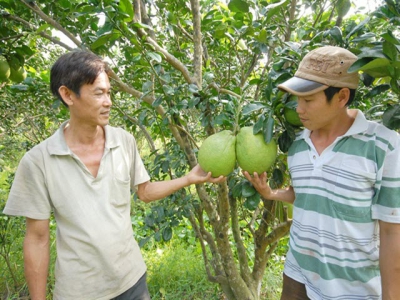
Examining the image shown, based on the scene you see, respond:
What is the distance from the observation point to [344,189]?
1144mm

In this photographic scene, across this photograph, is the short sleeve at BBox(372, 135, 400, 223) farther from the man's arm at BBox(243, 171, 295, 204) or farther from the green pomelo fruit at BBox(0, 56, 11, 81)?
the green pomelo fruit at BBox(0, 56, 11, 81)

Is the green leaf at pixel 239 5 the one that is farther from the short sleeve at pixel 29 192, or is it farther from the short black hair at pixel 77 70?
the short sleeve at pixel 29 192

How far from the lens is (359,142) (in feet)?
3.75

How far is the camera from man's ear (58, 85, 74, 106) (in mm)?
1331

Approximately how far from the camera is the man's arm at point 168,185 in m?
1.44

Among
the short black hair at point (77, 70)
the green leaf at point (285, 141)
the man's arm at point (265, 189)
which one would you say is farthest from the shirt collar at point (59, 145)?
the green leaf at point (285, 141)

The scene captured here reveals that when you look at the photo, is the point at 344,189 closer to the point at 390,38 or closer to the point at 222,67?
the point at 390,38

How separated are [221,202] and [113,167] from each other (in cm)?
64

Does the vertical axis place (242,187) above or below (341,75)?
below

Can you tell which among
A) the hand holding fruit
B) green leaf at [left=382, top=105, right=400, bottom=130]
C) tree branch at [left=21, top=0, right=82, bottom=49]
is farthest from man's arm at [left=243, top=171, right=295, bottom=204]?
tree branch at [left=21, top=0, right=82, bottom=49]

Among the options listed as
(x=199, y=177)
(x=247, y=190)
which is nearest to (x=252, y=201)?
(x=247, y=190)

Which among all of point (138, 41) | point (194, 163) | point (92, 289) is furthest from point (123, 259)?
point (138, 41)

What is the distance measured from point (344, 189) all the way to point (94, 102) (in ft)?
3.29

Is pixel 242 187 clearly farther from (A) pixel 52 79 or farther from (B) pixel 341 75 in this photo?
(A) pixel 52 79
